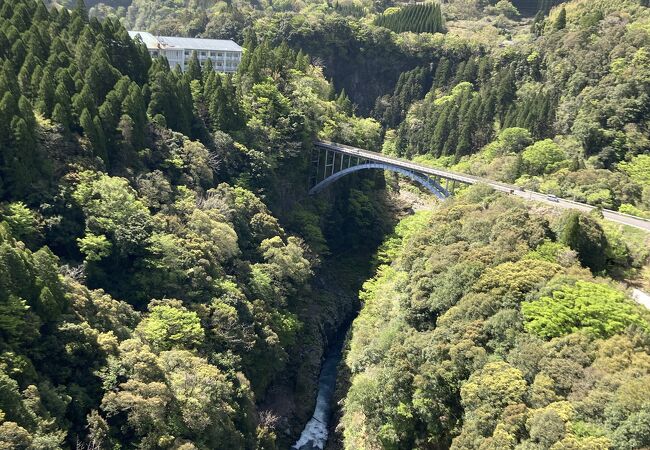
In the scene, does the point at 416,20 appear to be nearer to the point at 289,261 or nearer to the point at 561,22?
the point at 561,22

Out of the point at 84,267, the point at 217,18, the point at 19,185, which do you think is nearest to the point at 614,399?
the point at 84,267

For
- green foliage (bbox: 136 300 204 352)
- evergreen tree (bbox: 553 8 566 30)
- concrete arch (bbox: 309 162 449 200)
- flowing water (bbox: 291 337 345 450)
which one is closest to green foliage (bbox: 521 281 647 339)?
flowing water (bbox: 291 337 345 450)

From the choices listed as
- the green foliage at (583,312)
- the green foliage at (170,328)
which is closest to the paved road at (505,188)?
the green foliage at (583,312)

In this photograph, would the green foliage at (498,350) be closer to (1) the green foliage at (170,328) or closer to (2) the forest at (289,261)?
(2) the forest at (289,261)

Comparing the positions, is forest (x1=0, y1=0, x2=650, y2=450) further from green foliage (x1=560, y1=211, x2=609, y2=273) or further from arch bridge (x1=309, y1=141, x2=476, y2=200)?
arch bridge (x1=309, y1=141, x2=476, y2=200)

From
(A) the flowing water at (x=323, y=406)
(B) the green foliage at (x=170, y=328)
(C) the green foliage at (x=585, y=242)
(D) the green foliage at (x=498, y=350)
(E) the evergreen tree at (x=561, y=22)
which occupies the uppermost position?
(E) the evergreen tree at (x=561, y=22)

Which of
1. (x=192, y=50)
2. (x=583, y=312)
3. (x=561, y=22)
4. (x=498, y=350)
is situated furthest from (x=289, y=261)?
(x=561, y=22)
